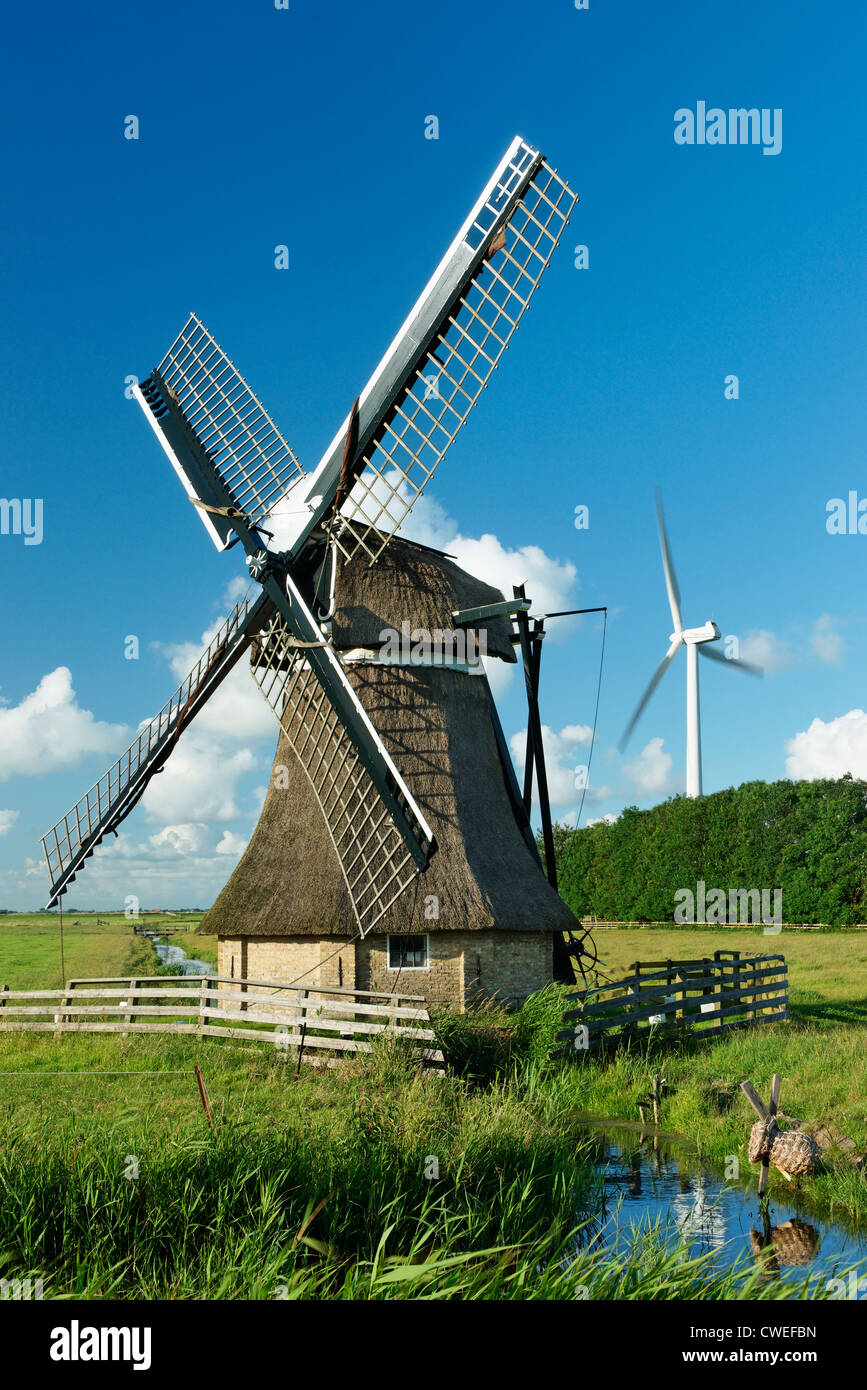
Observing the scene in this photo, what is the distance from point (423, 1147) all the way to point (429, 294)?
38.2ft

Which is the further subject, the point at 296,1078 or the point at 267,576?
the point at 267,576

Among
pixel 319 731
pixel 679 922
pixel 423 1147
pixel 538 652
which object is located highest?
pixel 538 652

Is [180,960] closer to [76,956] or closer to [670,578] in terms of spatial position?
[76,956]

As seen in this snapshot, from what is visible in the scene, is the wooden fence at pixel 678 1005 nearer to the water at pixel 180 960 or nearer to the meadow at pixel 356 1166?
the meadow at pixel 356 1166

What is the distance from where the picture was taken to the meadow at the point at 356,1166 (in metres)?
5.41

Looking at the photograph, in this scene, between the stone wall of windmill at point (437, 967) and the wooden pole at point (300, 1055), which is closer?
the wooden pole at point (300, 1055)

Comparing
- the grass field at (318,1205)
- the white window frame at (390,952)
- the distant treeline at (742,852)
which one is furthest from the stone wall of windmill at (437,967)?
the distant treeline at (742,852)

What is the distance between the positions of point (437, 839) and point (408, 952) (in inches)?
69.7

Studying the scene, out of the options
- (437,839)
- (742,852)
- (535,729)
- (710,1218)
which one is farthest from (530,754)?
(742,852)

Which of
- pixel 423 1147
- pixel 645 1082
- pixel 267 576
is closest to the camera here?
pixel 423 1147

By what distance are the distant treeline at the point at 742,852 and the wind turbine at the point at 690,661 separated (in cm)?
555

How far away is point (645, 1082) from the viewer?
42.9 feet
